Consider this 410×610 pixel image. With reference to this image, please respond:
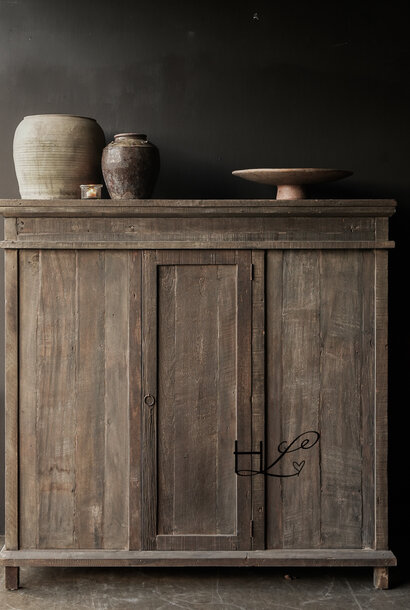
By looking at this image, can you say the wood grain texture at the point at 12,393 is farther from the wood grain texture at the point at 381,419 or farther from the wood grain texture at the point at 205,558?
the wood grain texture at the point at 381,419

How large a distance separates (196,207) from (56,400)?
0.87m

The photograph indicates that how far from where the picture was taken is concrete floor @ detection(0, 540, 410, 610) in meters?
2.61

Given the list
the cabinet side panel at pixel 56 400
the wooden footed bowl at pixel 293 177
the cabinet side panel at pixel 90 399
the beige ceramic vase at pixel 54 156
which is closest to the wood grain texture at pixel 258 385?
the wooden footed bowl at pixel 293 177

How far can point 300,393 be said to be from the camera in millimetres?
2684

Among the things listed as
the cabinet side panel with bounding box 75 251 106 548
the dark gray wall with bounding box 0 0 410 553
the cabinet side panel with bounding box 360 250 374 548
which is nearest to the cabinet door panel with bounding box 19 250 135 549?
the cabinet side panel with bounding box 75 251 106 548

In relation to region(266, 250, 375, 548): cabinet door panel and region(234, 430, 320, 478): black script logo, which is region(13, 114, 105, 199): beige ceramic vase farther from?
region(234, 430, 320, 478): black script logo

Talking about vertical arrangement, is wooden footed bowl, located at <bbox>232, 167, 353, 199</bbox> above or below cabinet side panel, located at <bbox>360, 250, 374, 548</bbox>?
above

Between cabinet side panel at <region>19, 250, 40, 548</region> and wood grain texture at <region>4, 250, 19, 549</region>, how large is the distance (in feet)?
0.06

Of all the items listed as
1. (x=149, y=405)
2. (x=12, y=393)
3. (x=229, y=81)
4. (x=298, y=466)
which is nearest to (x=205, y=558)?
(x=298, y=466)

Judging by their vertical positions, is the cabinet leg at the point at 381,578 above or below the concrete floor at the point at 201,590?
above

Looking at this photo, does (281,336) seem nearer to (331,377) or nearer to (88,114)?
(331,377)

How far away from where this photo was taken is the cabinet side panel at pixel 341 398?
2670 millimetres

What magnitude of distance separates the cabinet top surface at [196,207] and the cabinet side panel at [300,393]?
0.57ft

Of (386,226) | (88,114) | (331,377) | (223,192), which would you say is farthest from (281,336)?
(88,114)
